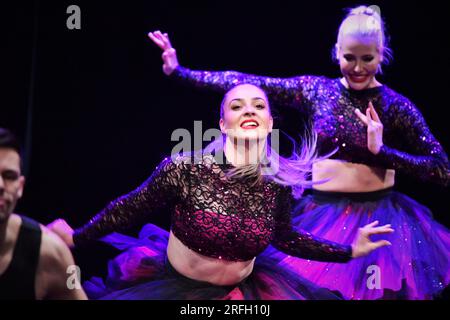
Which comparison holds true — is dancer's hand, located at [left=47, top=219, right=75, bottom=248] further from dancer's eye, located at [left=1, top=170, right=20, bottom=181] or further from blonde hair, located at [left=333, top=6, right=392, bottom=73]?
blonde hair, located at [left=333, top=6, right=392, bottom=73]

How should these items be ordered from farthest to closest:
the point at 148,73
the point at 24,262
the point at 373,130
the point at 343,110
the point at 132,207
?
Answer: the point at 148,73 < the point at 343,110 < the point at 373,130 < the point at 132,207 < the point at 24,262

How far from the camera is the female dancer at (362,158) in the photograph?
277cm

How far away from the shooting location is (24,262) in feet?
6.13

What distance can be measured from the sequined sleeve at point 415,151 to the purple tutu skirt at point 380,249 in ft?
0.71

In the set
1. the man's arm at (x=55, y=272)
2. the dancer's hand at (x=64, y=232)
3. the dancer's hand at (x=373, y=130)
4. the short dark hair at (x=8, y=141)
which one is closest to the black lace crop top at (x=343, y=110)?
the dancer's hand at (x=373, y=130)

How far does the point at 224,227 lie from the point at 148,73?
1142 millimetres

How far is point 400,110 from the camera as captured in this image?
293 centimetres

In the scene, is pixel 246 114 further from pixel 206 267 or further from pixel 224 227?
pixel 206 267

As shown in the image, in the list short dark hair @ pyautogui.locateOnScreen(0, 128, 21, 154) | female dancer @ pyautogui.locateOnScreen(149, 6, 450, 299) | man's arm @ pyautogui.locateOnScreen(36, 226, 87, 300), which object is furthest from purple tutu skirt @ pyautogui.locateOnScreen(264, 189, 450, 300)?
short dark hair @ pyautogui.locateOnScreen(0, 128, 21, 154)

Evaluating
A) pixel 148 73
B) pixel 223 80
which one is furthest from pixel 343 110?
pixel 148 73

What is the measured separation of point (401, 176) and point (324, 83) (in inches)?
30.9

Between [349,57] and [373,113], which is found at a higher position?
[349,57]

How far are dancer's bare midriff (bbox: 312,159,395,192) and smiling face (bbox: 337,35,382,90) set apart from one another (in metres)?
0.38

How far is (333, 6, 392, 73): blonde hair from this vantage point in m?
2.90
